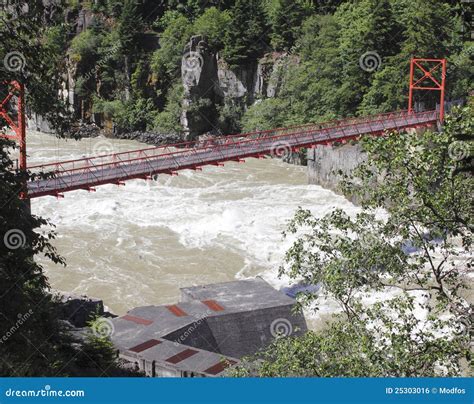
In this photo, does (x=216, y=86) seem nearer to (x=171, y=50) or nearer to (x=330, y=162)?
(x=171, y=50)

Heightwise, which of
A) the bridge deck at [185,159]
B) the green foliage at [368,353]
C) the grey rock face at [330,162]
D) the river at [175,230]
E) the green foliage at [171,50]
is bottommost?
the river at [175,230]

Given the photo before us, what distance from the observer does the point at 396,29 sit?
36.3 metres

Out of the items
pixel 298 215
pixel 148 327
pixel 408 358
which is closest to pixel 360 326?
pixel 408 358

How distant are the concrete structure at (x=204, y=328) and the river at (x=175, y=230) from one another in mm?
2895

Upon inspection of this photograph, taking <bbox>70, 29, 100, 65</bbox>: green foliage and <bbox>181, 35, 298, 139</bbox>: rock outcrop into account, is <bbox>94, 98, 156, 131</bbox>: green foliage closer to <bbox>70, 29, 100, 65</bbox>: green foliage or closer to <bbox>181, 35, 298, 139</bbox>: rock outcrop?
<bbox>181, 35, 298, 139</bbox>: rock outcrop

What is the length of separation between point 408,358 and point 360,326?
0.62m

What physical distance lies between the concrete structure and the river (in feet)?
9.50

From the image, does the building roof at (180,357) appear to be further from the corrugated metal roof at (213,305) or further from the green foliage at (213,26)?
the green foliage at (213,26)

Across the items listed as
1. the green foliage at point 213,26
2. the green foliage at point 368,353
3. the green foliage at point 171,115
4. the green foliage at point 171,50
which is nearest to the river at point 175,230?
the green foliage at point 368,353

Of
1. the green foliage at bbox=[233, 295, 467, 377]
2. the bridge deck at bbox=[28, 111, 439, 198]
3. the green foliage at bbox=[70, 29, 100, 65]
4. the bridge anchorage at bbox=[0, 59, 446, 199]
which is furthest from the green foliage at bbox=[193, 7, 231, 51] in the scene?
the green foliage at bbox=[233, 295, 467, 377]

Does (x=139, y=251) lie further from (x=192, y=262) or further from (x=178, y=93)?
(x=178, y=93)

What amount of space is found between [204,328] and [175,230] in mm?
10601

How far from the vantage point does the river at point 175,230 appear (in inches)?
713

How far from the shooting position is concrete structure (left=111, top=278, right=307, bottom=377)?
A: 1127cm
